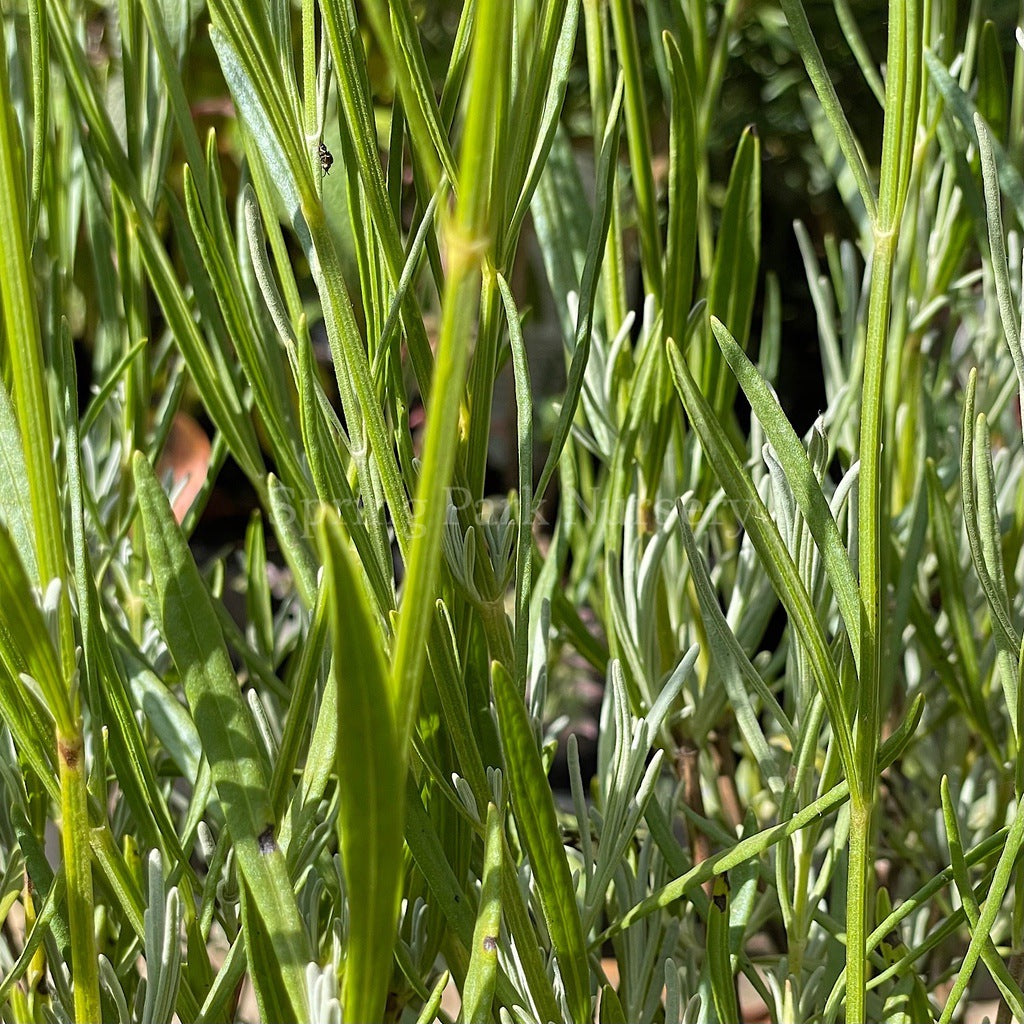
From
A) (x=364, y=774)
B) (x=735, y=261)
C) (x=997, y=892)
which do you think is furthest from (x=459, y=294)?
(x=735, y=261)

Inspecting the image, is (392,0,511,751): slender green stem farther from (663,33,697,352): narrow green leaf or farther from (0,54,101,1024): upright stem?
(663,33,697,352): narrow green leaf

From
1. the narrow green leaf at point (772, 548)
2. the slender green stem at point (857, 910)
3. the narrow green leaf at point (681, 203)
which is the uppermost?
the narrow green leaf at point (681, 203)

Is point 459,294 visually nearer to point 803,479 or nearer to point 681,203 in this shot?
point 803,479

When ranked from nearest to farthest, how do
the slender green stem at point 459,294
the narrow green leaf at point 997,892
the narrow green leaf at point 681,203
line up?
the slender green stem at point 459,294 < the narrow green leaf at point 997,892 < the narrow green leaf at point 681,203

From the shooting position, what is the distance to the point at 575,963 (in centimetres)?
24

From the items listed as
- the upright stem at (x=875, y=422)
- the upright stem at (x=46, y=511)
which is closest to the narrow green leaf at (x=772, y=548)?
the upright stem at (x=875, y=422)

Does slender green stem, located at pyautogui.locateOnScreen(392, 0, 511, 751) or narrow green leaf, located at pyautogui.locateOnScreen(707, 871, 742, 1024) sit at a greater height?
slender green stem, located at pyautogui.locateOnScreen(392, 0, 511, 751)

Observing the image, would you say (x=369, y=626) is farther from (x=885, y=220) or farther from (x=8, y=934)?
(x=8, y=934)

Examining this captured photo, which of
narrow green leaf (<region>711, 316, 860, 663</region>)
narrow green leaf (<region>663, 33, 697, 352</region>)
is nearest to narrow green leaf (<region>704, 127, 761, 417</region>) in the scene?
narrow green leaf (<region>663, 33, 697, 352</region>)

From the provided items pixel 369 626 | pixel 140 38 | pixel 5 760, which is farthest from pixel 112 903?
pixel 140 38

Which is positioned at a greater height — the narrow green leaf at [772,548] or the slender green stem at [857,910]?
the narrow green leaf at [772,548]

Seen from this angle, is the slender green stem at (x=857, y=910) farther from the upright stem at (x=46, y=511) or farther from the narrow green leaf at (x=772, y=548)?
the upright stem at (x=46, y=511)

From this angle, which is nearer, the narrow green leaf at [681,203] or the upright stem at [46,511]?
the upright stem at [46,511]

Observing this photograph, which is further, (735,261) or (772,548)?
(735,261)
